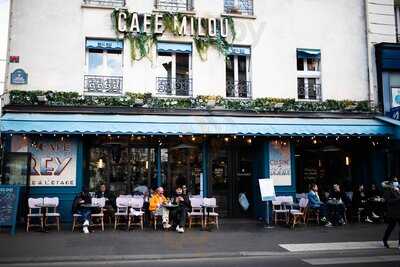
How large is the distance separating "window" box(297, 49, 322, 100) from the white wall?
225 millimetres

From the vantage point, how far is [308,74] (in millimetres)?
15984

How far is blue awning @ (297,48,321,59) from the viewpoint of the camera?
→ 15812mm

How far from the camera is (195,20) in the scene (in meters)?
15.0

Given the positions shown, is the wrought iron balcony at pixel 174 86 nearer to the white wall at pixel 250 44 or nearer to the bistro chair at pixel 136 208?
the white wall at pixel 250 44

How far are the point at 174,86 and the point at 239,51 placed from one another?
106 inches

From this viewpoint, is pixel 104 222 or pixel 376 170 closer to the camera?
pixel 104 222

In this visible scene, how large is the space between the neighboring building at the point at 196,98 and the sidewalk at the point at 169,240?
91.2 inches

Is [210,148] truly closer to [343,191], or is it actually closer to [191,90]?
[191,90]

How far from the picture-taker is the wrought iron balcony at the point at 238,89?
1527cm

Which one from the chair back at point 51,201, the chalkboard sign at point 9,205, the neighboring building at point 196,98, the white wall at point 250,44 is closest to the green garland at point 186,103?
Answer: the neighboring building at point 196,98

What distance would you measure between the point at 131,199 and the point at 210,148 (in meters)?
3.56

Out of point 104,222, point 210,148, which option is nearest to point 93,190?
point 104,222

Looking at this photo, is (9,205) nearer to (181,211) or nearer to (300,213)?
(181,211)

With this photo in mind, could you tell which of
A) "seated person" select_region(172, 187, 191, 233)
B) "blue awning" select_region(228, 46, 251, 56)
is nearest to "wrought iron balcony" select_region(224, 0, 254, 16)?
"blue awning" select_region(228, 46, 251, 56)
